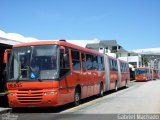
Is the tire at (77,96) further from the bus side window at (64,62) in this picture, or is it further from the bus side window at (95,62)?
the bus side window at (95,62)

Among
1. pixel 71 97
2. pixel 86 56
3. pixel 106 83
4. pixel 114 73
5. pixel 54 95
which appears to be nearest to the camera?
pixel 54 95

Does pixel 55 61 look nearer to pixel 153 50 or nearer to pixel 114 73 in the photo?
pixel 114 73

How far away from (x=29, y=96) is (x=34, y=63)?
131cm

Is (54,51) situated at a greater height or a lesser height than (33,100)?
greater

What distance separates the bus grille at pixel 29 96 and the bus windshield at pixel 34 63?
1.68 ft

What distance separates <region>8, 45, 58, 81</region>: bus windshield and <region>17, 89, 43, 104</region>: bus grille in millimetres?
511

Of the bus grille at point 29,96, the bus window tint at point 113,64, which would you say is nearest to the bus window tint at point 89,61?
the bus grille at point 29,96

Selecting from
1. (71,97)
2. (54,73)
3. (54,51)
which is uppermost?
(54,51)

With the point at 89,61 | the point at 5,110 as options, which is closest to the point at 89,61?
the point at 89,61

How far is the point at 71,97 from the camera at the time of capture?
15609 mm

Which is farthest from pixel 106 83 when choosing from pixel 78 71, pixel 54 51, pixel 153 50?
pixel 153 50

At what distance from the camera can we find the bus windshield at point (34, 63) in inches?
551

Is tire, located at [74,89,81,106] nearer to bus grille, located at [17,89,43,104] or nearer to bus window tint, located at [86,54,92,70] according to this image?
bus window tint, located at [86,54,92,70]

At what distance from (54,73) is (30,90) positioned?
1.14 m
